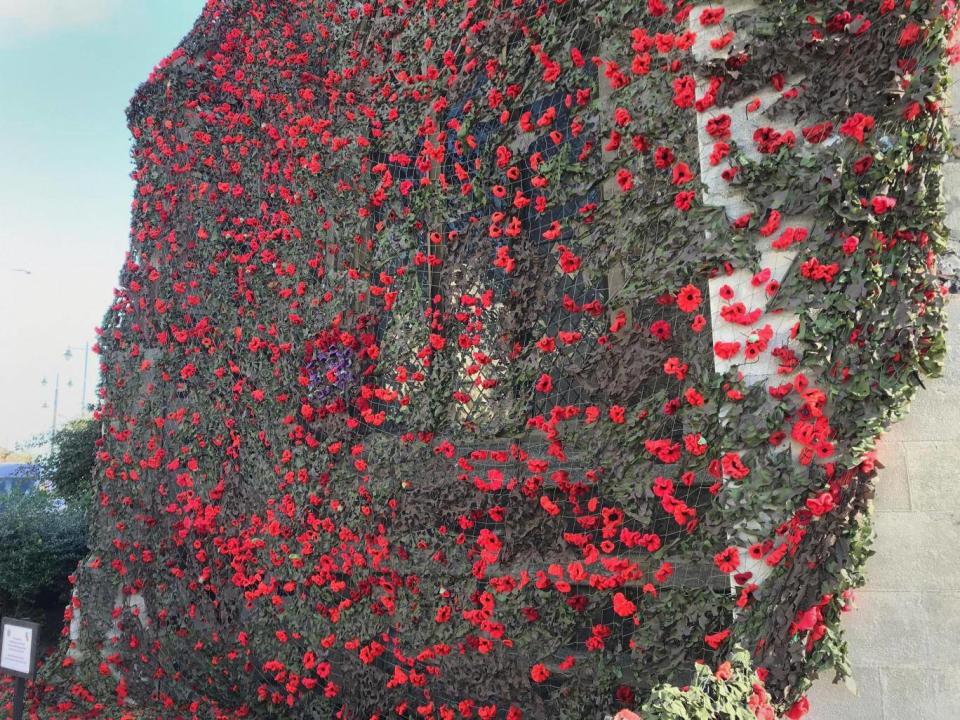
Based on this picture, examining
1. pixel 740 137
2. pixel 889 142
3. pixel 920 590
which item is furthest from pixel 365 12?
pixel 920 590

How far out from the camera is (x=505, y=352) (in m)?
3.59

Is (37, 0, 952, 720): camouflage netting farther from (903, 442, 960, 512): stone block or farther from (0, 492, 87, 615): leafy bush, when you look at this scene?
(0, 492, 87, 615): leafy bush

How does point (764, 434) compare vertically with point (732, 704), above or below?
above

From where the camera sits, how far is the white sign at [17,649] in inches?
133

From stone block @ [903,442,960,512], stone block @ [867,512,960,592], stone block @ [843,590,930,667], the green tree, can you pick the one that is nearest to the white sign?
stone block @ [843,590,930,667]

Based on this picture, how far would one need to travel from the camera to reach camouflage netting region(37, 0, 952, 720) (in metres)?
2.33

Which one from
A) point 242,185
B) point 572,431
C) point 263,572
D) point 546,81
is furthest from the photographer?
point 242,185

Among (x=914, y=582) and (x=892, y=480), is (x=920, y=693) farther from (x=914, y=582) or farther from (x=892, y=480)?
(x=892, y=480)

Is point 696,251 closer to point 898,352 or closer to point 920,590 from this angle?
point 898,352

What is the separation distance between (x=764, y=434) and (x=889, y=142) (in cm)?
101

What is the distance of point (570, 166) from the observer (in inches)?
132

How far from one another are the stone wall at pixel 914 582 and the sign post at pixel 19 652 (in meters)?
3.31

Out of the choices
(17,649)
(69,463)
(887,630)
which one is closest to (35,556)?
(69,463)

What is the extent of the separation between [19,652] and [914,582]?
12.3 feet
